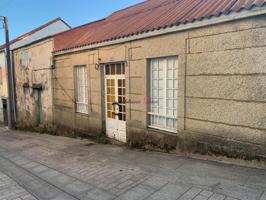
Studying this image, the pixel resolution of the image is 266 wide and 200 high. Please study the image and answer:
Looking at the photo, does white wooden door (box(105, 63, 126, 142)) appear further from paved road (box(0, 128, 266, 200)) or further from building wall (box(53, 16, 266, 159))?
paved road (box(0, 128, 266, 200))

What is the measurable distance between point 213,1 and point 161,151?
161 inches

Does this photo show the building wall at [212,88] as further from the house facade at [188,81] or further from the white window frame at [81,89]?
the white window frame at [81,89]

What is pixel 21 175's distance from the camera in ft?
17.5

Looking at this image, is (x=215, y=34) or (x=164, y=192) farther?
(x=215, y=34)

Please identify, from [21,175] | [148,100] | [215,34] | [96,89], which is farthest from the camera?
[96,89]

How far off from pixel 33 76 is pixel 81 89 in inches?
215

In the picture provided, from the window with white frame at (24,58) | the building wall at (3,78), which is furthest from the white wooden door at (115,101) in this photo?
the building wall at (3,78)

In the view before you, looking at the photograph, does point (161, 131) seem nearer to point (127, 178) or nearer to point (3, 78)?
point (127, 178)

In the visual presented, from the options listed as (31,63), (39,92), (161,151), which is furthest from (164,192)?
(31,63)

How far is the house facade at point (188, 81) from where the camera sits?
4.39 meters

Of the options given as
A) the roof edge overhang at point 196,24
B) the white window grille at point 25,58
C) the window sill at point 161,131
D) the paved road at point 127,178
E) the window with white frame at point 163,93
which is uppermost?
the white window grille at point 25,58

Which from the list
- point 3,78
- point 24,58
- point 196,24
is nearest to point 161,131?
point 196,24

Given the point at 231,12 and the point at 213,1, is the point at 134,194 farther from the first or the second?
the point at 213,1

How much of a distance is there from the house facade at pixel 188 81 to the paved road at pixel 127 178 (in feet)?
1.99
